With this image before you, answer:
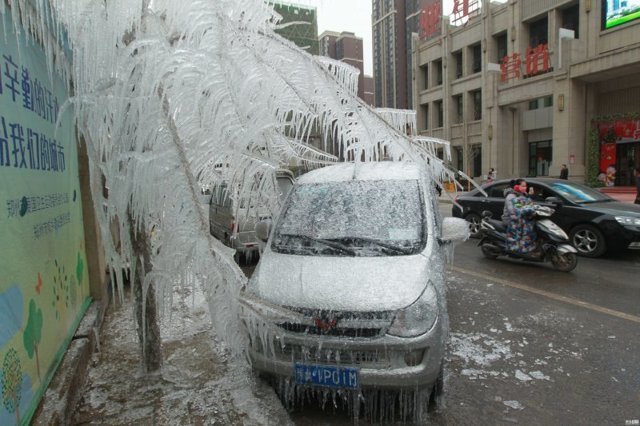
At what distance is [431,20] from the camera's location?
35.2 m

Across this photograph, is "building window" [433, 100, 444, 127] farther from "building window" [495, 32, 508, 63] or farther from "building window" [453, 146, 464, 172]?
"building window" [495, 32, 508, 63]

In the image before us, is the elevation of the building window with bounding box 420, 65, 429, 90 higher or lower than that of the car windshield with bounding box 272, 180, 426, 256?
higher

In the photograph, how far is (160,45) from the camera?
2.39 meters

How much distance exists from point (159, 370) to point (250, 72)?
2550 mm

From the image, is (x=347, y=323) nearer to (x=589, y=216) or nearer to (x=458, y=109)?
(x=589, y=216)

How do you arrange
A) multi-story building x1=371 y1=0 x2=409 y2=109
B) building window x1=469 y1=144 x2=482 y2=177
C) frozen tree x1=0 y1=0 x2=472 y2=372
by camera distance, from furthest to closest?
1. multi-story building x1=371 y1=0 x2=409 y2=109
2. building window x1=469 y1=144 x2=482 y2=177
3. frozen tree x1=0 y1=0 x2=472 y2=372

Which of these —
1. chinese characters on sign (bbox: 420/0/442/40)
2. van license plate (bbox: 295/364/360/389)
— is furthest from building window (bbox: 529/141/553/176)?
van license plate (bbox: 295/364/360/389)

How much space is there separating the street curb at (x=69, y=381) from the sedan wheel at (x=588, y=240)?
26.5 ft

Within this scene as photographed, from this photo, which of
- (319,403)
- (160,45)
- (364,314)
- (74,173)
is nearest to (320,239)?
(364,314)

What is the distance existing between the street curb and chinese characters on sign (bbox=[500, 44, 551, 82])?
2740 cm

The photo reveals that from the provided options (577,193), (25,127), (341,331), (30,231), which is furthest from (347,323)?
(577,193)

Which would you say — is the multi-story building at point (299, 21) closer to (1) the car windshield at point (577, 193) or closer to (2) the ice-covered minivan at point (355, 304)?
(2) the ice-covered minivan at point (355, 304)

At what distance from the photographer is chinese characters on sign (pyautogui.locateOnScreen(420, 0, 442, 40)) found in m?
34.5

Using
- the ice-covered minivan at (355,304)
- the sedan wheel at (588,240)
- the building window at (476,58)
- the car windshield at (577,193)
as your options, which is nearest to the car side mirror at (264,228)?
the ice-covered minivan at (355,304)
